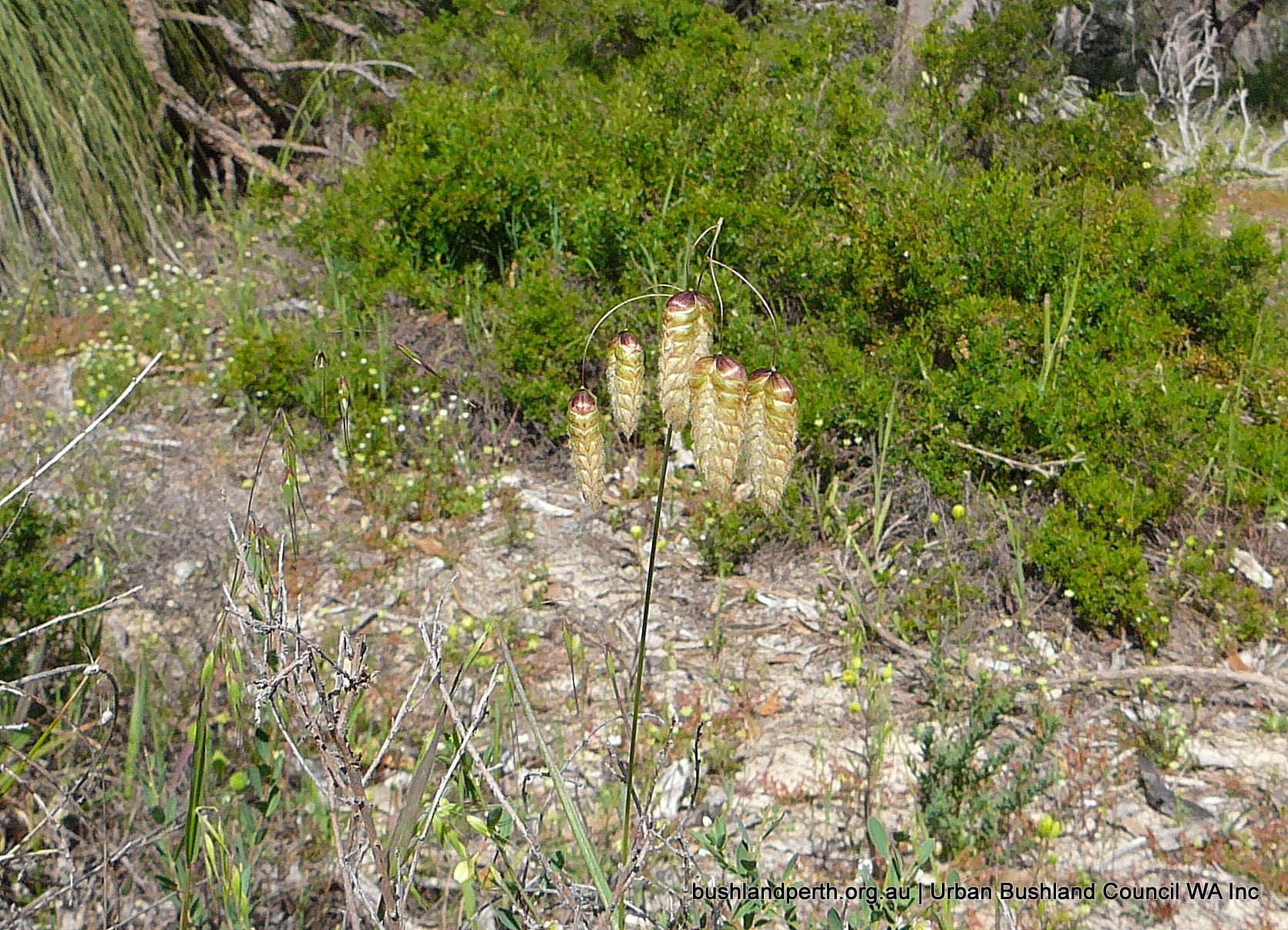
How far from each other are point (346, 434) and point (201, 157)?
14.4 feet

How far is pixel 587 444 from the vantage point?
1.27m

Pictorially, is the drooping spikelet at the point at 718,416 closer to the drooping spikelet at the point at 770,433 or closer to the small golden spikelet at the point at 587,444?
the drooping spikelet at the point at 770,433

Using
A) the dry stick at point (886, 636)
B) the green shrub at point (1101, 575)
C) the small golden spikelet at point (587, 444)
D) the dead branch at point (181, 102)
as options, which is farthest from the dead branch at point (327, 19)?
the small golden spikelet at point (587, 444)

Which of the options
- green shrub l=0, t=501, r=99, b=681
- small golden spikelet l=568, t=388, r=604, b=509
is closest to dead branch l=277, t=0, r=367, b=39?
green shrub l=0, t=501, r=99, b=681

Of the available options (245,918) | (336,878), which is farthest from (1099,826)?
(245,918)

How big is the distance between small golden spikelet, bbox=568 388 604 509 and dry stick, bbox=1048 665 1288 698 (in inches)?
71.4

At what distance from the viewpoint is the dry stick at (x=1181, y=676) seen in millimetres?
2598

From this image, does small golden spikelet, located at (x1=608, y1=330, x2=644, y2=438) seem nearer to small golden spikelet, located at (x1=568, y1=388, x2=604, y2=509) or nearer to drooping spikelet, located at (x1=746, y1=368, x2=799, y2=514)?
small golden spikelet, located at (x1=568, y1=388, x2=604, y2=509)

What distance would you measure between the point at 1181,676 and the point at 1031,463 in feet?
2.44

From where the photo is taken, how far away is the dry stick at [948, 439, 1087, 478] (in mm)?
3113

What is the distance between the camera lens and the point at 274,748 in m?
2.32

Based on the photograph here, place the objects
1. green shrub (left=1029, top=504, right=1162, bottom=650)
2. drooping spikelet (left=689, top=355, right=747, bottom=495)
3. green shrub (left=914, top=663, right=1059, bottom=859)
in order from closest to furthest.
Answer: drooping spikelet (left=689, top=355, right=747, bottom=495)
green shrub (left=914, top=663, right=1059, bottom=859)
green shrub (left=1029, top=504, right=1162, bottom=650)

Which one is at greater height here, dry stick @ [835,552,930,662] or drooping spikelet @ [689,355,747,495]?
drooping spikelet @ [689,355,747,495]

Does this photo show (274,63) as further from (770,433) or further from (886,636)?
(770,433)
